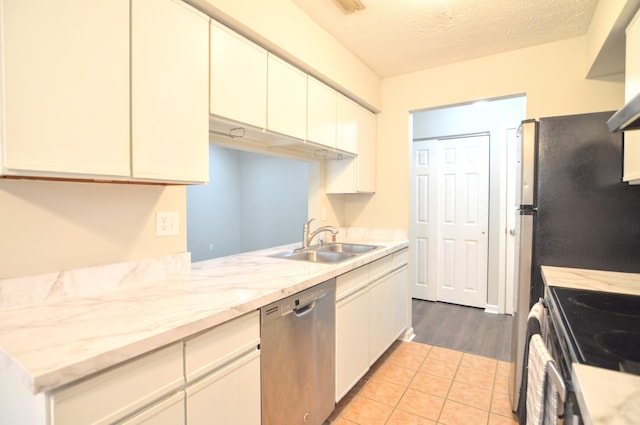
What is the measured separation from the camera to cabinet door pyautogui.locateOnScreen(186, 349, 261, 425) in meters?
1.07

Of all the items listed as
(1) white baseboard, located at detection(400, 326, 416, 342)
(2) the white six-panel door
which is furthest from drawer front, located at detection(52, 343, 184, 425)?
(2) the white six-panel door

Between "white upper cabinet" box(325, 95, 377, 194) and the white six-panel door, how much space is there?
3.15 feet

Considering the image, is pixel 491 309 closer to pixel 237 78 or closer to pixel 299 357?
pixel 299 357

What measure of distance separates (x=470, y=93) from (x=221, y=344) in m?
2.71

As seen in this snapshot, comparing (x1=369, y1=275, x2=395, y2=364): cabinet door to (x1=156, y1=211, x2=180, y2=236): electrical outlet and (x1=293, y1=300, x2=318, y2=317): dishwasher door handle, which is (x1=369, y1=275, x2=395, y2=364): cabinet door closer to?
(x1=293, y1=300, x2=318, y2=317): dishwasher door handle

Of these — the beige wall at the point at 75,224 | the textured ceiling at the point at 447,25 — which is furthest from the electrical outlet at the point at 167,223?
the textured ceiling at the point at 447,25

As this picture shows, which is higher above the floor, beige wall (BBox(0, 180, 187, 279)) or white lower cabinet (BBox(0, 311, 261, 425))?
beige wall (BBox(0, 180, 187, 279))

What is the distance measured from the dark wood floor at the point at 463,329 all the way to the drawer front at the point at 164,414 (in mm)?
2468

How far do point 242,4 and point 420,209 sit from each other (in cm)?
320

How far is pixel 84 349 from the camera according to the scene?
32.0 inches

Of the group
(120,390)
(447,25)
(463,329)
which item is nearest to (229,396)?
(120,390)

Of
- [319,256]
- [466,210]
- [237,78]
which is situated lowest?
[319,256]

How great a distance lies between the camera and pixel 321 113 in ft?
7.49

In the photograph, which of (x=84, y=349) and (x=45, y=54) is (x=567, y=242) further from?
(x=45, y=54)
